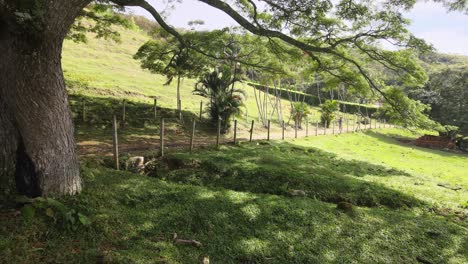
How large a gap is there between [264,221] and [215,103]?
1434 centimetres

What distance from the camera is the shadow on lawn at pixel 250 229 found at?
5.06 meters

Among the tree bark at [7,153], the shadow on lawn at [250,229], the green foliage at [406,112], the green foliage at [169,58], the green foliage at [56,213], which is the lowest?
the shadow on lawn at [250,229]

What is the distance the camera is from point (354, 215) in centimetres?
727

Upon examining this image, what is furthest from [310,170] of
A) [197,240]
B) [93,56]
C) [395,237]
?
[93,56]

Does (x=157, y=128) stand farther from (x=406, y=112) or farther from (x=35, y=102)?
(x=35, y=102)

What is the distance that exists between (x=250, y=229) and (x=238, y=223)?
0.88ft

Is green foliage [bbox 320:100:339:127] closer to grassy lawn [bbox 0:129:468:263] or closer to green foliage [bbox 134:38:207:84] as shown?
green foliage [bbox 134:38:207:84]

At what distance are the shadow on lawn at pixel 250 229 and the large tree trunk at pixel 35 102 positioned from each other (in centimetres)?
103

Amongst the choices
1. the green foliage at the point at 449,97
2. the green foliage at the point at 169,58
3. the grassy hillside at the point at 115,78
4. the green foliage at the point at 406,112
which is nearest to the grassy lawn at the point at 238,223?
the green foliage at the point at 406,112

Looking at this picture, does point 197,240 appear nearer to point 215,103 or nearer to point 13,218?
point 13,218

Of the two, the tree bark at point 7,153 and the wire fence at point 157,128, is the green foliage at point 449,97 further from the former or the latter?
the tree bark at point 7,153

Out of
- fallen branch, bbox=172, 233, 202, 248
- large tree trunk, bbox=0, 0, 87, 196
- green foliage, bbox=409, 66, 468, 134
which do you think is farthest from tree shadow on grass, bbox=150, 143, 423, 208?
green foliage, bbox=409, 66, 468, 134

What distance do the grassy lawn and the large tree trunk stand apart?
0.57 meters

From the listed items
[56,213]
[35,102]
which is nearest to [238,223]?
[56,213]
